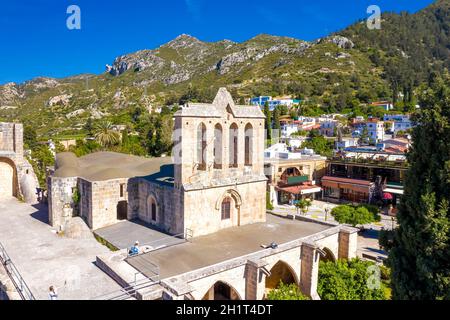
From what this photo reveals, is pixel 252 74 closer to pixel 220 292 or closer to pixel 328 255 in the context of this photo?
pixel 328 255

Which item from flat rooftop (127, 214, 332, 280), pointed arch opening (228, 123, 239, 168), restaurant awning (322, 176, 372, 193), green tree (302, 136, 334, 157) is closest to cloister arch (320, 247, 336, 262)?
flat rooftop (127, 214, 332, 280)

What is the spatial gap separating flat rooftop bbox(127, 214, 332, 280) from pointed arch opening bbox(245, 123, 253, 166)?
4066mm

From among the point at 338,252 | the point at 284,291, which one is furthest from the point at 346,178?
the point at 284,291

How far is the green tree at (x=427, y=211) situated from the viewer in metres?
10.7

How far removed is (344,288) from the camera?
16.5m

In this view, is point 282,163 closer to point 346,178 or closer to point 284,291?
point 346,178

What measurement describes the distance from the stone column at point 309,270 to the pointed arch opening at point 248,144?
20.7ft

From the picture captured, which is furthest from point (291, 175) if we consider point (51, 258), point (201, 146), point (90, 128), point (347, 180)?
Result: point (90, 128)

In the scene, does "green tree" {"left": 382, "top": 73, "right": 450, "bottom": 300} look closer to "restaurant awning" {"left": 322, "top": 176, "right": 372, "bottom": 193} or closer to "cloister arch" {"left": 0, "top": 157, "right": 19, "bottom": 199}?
"restaurant awning" {"left": 322, "top": 176, "right": 372, "bottom": 193}

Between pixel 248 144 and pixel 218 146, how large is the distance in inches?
101

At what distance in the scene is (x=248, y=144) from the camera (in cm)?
2148

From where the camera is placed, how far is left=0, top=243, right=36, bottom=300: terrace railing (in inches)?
518

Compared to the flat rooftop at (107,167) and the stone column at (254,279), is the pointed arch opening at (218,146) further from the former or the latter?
the stone column at (254,279)
